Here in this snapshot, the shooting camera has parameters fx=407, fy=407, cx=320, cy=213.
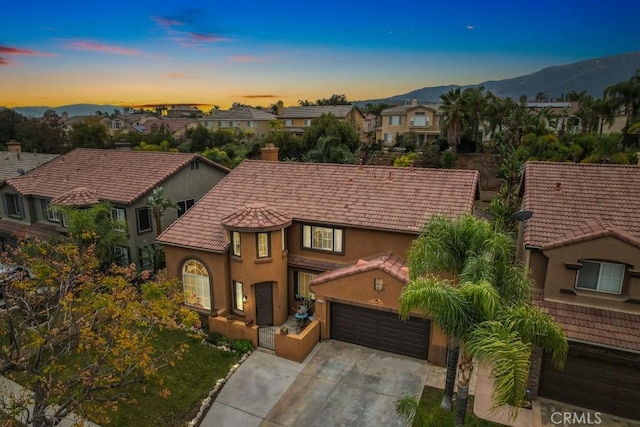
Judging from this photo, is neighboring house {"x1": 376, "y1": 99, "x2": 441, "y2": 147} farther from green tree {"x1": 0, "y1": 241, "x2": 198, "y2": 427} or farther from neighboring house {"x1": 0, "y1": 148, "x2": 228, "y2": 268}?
green tree {"x1": 0, "y1": 241, "x2": 198, "y2": 427}

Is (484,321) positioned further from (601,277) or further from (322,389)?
(322,389)

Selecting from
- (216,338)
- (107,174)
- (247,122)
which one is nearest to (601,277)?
(216,338)

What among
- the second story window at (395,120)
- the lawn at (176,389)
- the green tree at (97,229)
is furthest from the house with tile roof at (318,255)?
the second story window at (395,120)

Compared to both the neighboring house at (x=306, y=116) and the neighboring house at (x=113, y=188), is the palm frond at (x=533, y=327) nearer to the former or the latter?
the neighboring house at (x=113, y=188)

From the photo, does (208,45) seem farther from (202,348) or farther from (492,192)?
(492,192)

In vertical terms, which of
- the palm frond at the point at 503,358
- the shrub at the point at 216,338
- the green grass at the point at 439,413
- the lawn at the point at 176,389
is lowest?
the lawn at the point at 176,389
